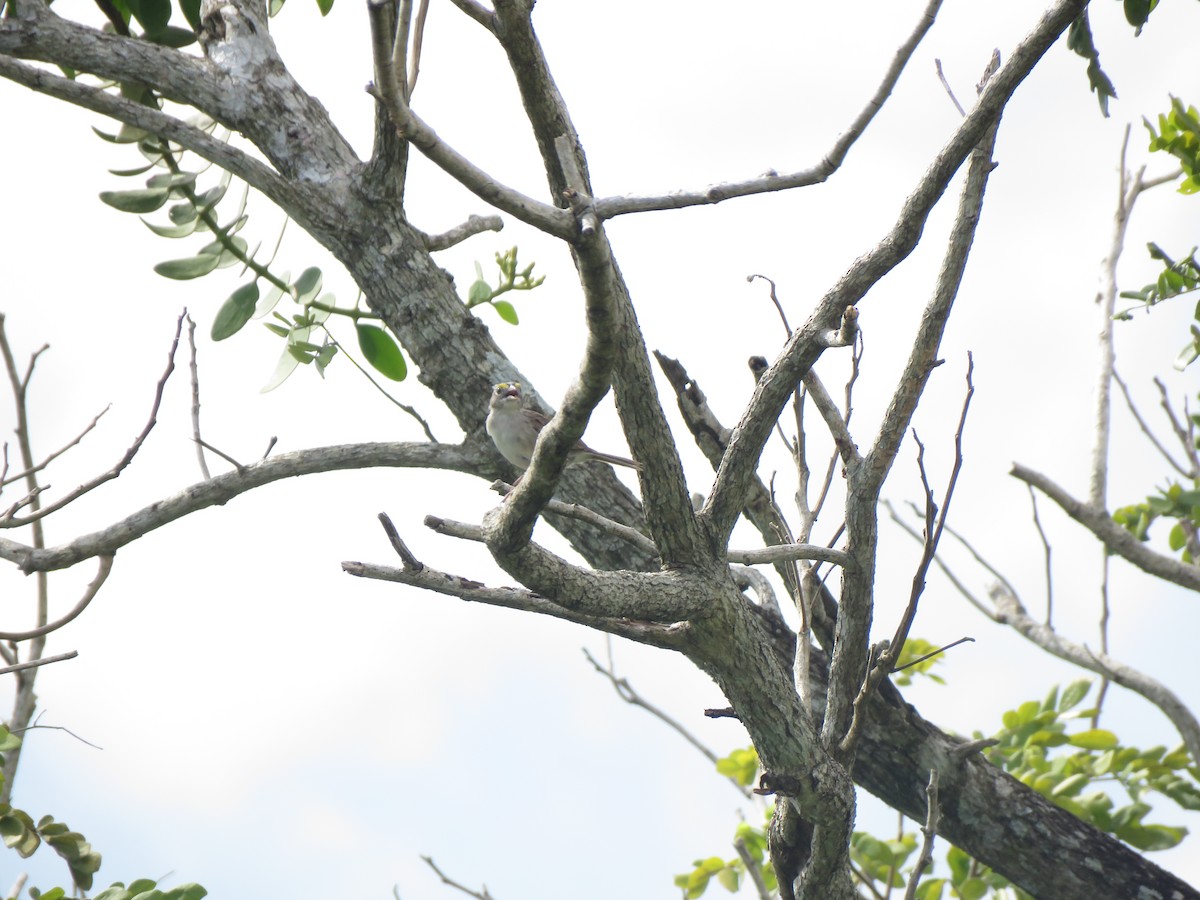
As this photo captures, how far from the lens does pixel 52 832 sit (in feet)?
10.6

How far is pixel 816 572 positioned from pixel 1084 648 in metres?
1.56

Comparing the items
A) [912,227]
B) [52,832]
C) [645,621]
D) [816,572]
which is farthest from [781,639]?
[52,832]

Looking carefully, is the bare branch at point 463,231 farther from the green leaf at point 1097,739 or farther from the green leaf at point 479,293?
the green leaf at point 1097,739

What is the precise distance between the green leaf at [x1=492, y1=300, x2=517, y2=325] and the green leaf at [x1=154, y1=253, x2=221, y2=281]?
48.3 inches

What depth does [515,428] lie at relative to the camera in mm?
4645

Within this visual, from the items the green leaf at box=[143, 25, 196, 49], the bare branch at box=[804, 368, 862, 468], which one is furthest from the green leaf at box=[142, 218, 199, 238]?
the bare branch at box=[804, 368, 862, 468]

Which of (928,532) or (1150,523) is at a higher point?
(1150,523)

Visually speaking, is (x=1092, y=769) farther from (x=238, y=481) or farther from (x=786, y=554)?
(x=238, y=481)

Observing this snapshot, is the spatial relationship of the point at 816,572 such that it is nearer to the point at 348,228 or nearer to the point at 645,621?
the point at 645,621

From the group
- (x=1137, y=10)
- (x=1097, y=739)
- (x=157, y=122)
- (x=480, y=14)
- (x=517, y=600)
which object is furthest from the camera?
(x=1097, y=739)

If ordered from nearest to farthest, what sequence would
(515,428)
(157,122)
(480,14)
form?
(480,14), (157,122), (515,428)

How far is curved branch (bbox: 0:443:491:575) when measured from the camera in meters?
4.33

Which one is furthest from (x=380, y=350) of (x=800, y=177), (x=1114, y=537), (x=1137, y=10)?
(x=1114, y=537)

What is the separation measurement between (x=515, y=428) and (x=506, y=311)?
0.69 m
